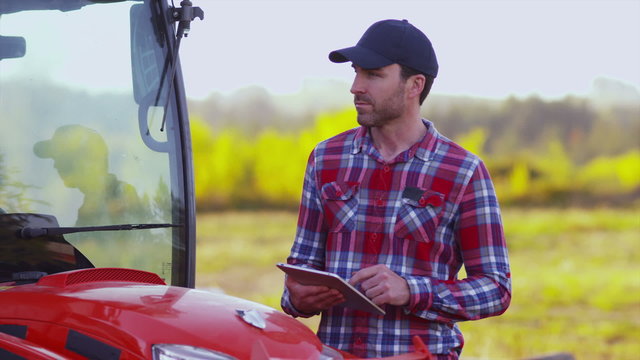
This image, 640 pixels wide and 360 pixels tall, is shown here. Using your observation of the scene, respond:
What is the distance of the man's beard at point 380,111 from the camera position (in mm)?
2596

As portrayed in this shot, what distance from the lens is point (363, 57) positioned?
2594mm

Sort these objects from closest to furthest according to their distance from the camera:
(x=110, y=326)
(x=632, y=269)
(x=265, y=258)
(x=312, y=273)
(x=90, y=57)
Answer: (x=110, y=326), (x=312, y=273), (x=90, y=57), (x=632, y=269), (x=265, y=258)

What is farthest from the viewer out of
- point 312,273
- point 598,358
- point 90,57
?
point 598,358

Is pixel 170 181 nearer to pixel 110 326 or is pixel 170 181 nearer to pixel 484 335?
pixel 110 326

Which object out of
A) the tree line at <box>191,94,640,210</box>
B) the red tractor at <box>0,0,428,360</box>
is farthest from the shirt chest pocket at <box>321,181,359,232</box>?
the tree line at <box>191,94,640,210</box>

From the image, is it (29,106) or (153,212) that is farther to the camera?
(153,212)

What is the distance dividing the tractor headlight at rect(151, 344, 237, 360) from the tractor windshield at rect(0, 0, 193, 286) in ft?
2.32

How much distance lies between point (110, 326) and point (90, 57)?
1.16 metres

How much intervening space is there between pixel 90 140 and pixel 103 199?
178 mm

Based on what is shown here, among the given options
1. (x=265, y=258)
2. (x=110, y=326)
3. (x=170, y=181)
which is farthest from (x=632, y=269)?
(x=110, y=326)

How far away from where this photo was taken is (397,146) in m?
2.63

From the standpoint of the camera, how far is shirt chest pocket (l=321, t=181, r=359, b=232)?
2581 mm

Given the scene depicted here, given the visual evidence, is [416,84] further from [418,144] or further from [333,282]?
[333,282]

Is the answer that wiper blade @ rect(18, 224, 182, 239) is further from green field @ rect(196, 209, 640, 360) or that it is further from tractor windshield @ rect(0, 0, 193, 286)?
green field @ rect(196, 209, 640, 360)
